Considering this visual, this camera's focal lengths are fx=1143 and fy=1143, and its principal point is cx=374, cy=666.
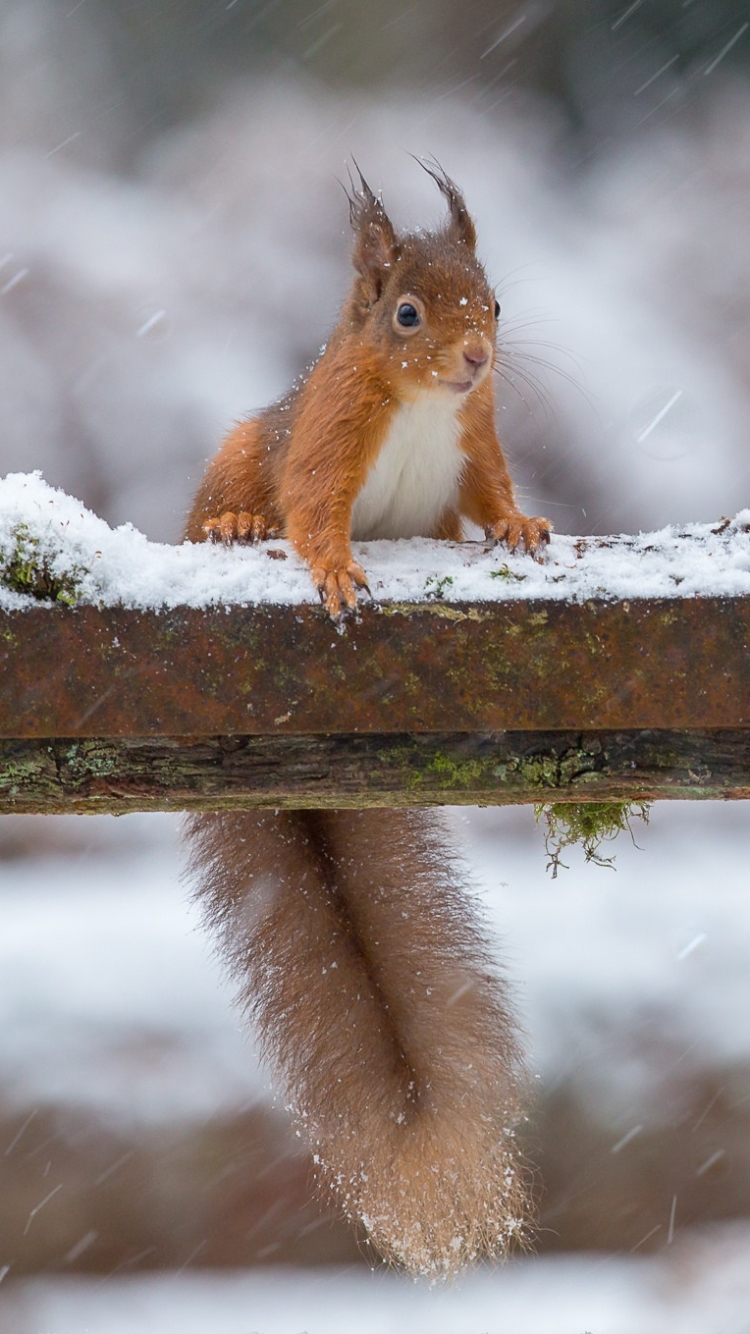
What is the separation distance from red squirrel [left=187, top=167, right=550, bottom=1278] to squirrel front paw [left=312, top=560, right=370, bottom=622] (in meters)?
0.18

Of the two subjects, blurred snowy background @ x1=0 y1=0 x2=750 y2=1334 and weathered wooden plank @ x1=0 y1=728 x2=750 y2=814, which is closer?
weathered wooden plank @ x1=0 y1=728 x2=750 y2=814

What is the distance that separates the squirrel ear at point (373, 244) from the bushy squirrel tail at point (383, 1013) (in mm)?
687

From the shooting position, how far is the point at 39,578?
0.93m

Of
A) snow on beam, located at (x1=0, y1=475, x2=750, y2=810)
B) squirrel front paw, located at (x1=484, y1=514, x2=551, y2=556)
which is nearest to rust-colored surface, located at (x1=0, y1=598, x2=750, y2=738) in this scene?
snow on beam, located at (x1=0, y1=475, x2=750, y2=810)

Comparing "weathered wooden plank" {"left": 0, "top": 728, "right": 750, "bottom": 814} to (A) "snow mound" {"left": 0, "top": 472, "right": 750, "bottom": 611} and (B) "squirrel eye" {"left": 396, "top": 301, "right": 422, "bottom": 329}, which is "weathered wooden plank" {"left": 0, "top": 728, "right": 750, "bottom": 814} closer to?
(A) "snow mound" {"left": 0, "top": 472, "right": 750, "bottom": 611}

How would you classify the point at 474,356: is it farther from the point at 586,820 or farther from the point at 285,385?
the point at 285,385

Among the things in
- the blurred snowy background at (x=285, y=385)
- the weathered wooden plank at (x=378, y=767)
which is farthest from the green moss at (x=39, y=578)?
the blurred snowy background at (x=285, y=385)

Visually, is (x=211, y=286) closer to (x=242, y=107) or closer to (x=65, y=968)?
(x=242, y=107)

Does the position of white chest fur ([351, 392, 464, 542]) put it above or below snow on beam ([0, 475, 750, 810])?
above

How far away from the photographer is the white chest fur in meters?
1.40

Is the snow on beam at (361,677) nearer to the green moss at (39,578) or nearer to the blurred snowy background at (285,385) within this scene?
the green moss at (39,578)

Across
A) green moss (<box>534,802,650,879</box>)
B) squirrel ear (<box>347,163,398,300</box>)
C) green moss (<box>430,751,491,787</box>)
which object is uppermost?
squirrel ear (<box>347,163,398,300</box>)

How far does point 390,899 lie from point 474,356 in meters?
0.67

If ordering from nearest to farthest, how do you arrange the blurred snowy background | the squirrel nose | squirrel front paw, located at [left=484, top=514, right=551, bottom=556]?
squirrel front paw, located at [left=484, top=514, right=551, bottom=556], the squirrel nose, the blurred snowy background
